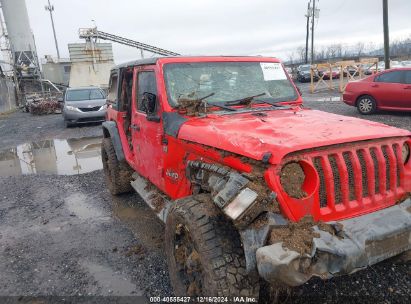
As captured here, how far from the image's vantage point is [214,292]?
236 centimetres

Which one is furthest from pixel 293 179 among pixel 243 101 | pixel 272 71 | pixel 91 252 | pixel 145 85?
pixel 91 252

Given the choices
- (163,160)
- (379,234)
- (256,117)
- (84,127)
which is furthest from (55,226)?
(84,127)

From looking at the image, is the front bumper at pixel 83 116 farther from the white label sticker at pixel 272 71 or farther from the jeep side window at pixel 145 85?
the white label sticker at pixel 272 71

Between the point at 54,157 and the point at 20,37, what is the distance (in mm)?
23647

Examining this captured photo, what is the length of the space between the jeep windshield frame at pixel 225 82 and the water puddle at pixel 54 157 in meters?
4.45

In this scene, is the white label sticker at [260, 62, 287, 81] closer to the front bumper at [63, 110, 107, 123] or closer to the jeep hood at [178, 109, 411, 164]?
the jeep hood at [178, 109, 411, 164]

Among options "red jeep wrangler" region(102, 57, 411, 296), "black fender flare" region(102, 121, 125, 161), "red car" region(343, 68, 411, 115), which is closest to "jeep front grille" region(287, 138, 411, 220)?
"red jeep wrangler" region(102, 57, 411, 296)

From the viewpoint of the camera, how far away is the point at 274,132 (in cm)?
281

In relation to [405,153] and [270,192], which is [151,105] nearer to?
[270,192]

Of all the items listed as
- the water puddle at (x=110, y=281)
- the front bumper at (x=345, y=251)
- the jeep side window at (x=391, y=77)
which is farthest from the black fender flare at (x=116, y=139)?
the jeep side window at (x=391, y=77)

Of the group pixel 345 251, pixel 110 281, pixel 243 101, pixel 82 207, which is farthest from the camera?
pixel 82 207

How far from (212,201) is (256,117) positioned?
1154mm

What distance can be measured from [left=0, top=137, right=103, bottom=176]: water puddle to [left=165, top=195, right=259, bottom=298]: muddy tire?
16.9 ft

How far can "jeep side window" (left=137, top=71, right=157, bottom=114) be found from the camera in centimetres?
400
